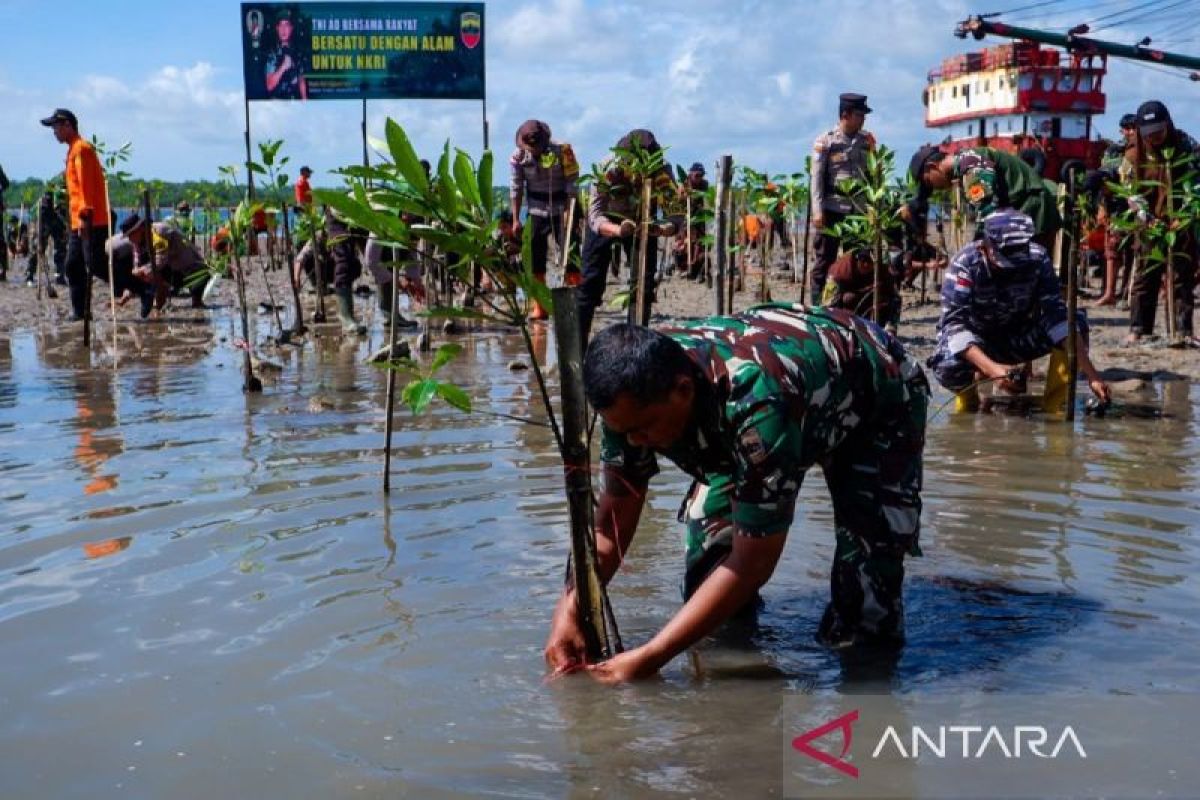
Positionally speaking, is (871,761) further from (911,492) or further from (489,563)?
(489,563)

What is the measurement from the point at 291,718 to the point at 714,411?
1.48m

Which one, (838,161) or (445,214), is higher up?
(838,161)

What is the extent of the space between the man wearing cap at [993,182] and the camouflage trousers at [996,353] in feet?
2.10

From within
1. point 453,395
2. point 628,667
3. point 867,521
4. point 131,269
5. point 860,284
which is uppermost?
point 131,269

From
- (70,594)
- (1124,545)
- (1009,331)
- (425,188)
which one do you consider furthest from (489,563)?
(1009,331)

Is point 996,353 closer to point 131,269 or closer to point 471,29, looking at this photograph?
point 471,29

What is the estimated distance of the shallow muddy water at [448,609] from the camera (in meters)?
3.49

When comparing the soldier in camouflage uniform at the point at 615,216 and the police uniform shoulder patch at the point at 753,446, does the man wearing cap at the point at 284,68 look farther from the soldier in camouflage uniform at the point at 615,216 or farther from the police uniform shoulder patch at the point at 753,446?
the police uniform shoulder patch at the point at 753,446

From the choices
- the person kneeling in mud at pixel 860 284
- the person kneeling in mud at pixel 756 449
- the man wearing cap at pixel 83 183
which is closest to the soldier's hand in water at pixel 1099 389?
the person kneeling in mud at pixel 860 284

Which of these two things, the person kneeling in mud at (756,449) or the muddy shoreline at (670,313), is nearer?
the person kneeling in mud at (756,449)

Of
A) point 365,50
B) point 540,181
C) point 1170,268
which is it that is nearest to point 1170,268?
point 1170,268

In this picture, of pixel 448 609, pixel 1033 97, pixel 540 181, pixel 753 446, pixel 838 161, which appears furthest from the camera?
pixel 1033 97

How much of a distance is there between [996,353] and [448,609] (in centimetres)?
430

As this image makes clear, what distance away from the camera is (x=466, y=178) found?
133 inches
